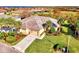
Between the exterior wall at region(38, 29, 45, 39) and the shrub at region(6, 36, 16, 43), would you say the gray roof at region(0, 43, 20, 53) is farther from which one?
the exterior wall at region(38, 29, 45, 39)

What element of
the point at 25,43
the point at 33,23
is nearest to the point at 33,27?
the point at 33,23

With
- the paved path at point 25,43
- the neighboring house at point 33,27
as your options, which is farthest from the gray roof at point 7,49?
the neighboring house at point 33,27

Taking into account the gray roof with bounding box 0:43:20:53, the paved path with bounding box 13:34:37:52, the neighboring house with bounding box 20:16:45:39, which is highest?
the neighboring house with bounding box 20:16:45:39

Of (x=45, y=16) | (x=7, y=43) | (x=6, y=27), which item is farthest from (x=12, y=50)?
(x=45, y=16)

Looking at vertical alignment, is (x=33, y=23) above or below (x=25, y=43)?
above

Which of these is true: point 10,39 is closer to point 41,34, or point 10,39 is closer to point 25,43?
point 25,43

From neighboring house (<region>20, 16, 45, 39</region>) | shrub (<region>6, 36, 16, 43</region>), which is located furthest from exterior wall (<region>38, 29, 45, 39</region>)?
shrub (<region>6, 36, 16, 43</region>)

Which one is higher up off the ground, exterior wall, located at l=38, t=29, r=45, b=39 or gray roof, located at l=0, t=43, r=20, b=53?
exterior wall, located at l=38, t=29, r=45, b=39
